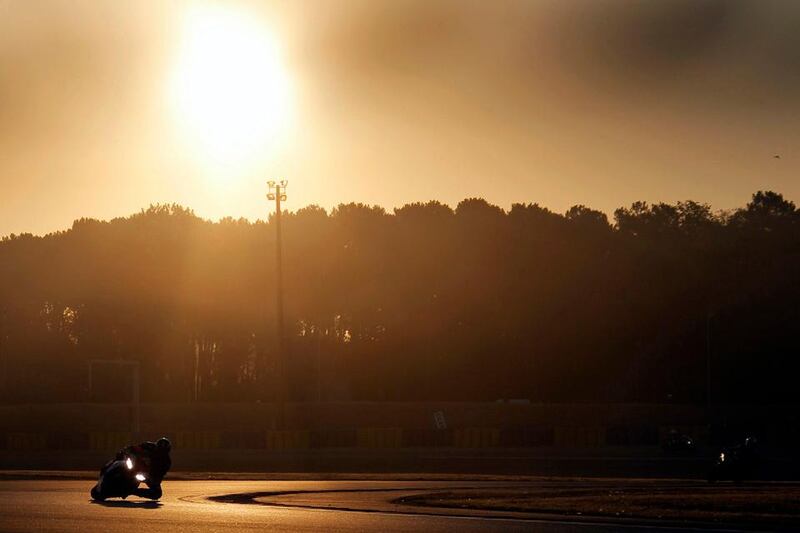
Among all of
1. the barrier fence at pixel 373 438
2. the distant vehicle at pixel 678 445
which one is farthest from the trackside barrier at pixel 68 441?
the distant vehicle at pixel 678 445

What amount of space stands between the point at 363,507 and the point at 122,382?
69040 mm

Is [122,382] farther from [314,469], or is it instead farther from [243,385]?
[314,469]

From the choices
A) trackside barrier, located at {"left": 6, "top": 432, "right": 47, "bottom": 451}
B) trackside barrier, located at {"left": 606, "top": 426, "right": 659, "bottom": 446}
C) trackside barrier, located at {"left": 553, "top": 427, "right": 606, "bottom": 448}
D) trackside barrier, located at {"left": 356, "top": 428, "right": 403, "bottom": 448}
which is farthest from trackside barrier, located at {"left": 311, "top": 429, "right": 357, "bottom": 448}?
trackside barrier, located at {"left": 6, "top": 432, "right": 47, "bottom": 451}

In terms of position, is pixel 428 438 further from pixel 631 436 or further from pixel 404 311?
pixel 404 311

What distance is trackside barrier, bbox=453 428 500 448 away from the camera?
68375 millimetres

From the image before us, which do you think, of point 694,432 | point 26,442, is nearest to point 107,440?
point 26,442

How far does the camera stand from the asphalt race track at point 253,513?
68.8 ft

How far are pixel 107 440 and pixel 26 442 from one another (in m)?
4.93

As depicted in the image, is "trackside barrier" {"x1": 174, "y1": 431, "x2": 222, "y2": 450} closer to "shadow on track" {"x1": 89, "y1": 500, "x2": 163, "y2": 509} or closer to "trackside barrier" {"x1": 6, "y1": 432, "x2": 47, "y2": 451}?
"trackside barrier" {"x1": 6, "y1": 432, "x2": 47, "y2": 451}

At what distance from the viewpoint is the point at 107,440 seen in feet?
224

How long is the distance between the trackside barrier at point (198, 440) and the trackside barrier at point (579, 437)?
17.3m

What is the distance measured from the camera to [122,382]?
92125 mm

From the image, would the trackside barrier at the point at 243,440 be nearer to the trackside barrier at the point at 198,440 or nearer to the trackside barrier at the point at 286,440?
the trackside barrier at the point at 198,440

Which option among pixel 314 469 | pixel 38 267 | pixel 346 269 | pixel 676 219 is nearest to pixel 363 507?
pixel 314 469
